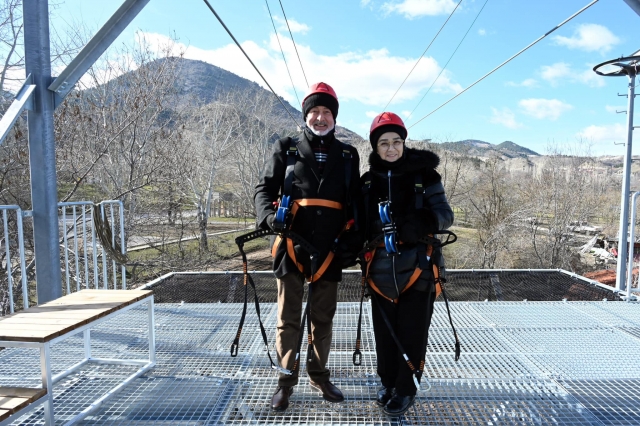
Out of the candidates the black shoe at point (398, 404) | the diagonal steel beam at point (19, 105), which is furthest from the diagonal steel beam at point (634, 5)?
the diagonal steel beam at point (19, 105)

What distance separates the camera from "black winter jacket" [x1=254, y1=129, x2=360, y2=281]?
193 cm

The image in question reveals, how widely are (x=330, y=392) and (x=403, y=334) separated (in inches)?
19.2

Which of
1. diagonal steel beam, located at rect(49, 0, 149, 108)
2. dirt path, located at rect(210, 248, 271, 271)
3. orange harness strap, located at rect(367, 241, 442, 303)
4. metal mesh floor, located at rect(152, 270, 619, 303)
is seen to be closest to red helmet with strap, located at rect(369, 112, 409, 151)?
orange harness strap, located at rect(367, 241, 442, 303)

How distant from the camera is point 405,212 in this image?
6.19 feet

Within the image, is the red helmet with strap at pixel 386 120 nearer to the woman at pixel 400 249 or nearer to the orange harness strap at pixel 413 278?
the woman at pixel 400 249

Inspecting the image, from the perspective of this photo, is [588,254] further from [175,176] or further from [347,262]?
[347,262]

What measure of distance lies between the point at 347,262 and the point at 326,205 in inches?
13.1

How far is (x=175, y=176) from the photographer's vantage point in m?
11.9

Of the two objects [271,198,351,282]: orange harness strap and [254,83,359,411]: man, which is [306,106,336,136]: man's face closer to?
[254,83,359,411]: man

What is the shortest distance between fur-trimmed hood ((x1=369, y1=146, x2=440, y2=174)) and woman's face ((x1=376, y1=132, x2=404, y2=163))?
30 millimetres

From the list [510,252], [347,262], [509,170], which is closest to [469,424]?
[347,262]

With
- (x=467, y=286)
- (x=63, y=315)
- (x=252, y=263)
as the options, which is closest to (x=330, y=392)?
(x=63, y=315)

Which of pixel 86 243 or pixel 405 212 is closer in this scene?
pixel 405 212

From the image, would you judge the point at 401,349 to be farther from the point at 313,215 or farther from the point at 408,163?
the point at 408,163
